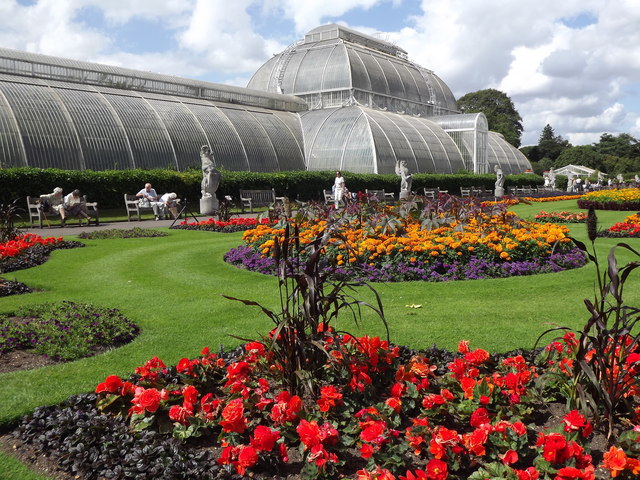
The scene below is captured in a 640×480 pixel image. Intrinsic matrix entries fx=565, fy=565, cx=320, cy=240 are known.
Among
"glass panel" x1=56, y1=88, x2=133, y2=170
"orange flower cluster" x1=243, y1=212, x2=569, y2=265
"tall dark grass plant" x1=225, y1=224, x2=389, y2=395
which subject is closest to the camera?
"tall dark grass plant" x1=225, y1=224, x2=389, y2=395

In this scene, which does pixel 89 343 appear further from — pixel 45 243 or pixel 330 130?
pixel 330 130

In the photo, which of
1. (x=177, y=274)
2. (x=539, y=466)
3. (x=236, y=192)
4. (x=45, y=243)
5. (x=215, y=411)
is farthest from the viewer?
(x=236, y=192)

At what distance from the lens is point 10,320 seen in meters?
5.57

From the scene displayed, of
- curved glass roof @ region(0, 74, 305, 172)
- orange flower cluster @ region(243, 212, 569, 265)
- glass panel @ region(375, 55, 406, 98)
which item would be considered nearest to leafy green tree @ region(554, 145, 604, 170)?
glass panel @ region(375, 55, 406, 98)

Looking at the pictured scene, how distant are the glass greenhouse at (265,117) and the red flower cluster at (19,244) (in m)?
11.4

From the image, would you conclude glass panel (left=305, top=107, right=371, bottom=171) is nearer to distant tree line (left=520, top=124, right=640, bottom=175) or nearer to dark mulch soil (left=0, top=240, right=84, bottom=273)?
dark mulch soil (left=0, top=240, right=84, bottom=273)

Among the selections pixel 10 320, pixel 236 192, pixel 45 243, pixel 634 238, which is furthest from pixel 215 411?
pixel 236 192

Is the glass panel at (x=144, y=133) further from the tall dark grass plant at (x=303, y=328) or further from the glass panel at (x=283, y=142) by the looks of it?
the tall dark grass plant at (x=303, y=328)

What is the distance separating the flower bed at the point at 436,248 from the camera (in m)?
7.92

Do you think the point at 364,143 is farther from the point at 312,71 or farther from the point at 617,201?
the point at 617,201

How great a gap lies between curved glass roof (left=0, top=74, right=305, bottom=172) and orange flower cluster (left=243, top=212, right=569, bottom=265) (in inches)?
639

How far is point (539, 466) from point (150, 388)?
229cm

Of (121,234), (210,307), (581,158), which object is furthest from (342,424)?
(581,158)

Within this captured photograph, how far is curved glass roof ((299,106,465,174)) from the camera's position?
3412 cm
